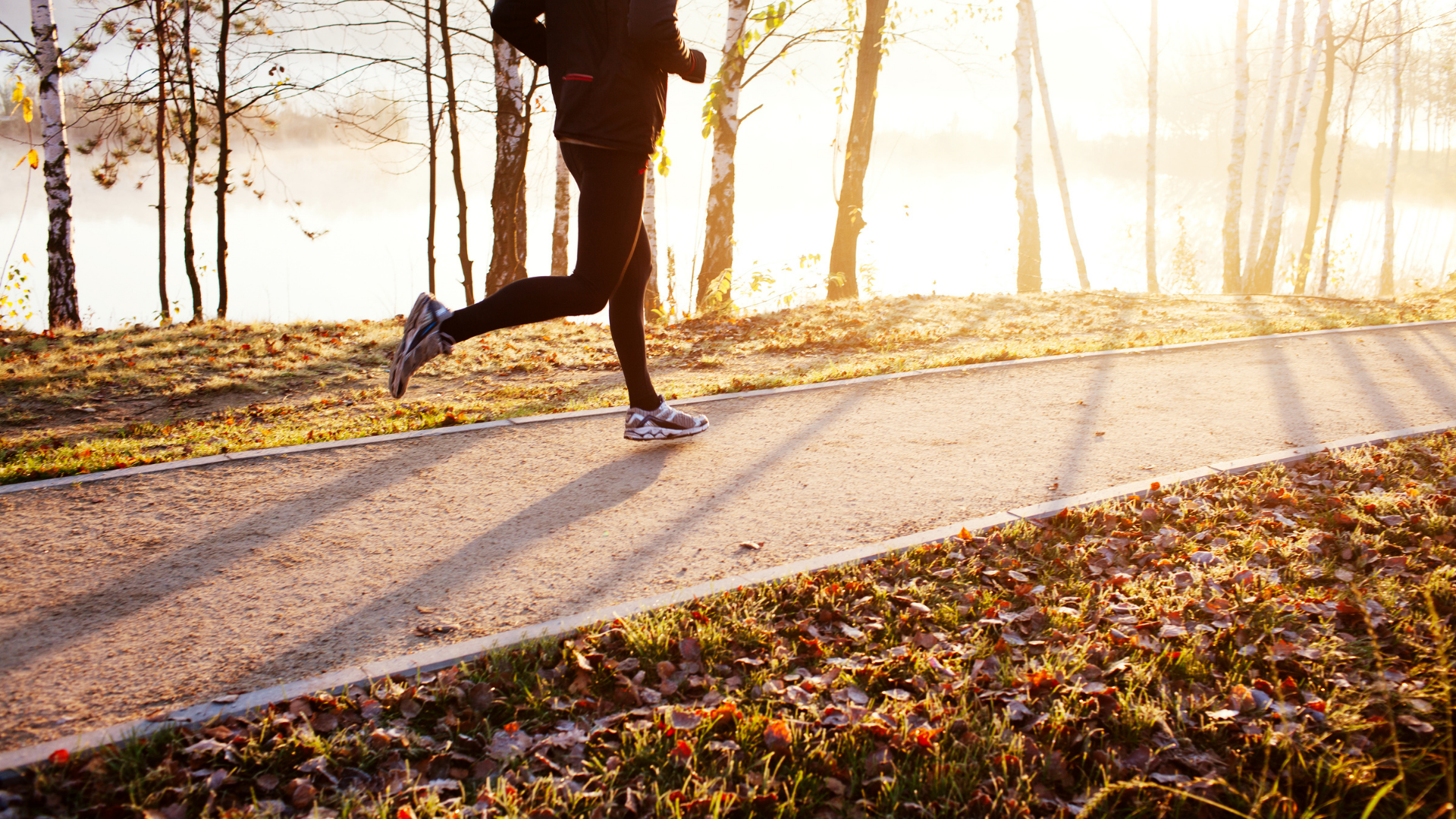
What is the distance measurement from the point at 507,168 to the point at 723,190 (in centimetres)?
286

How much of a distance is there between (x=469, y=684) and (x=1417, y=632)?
8.78 feet

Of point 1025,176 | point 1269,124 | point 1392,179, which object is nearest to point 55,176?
point 1025,176

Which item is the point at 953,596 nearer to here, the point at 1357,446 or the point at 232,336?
the point at 1357,446

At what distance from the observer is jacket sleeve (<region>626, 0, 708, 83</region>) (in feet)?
10.1

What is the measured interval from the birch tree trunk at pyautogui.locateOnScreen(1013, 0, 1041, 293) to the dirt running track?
435 inches

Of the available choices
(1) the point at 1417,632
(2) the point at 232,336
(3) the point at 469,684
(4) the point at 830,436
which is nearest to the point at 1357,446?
(1) the point at 1417,632

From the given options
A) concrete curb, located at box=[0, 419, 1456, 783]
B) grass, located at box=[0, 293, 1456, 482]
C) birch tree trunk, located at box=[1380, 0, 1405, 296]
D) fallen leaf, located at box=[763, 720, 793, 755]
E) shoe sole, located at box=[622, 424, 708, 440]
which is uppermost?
birch tree trunk, located at box=[1380, 0, 1405, 296]

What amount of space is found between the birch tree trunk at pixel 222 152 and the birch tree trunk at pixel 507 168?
15.1 ft

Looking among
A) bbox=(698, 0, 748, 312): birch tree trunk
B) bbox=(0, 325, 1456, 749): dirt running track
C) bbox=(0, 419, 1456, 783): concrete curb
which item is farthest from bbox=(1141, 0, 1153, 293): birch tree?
bbox=(0, 419, 1456, 783): concrete curb

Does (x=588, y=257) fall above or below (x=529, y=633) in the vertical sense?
above

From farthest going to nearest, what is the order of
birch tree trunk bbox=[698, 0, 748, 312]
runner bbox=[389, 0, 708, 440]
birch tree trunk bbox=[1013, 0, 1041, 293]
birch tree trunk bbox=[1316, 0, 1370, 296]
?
Result: birch tree trunk bbox=[1316, 0, 1370, 296] < birch tree trunk bbox=[1013, 0, 1041, 293] < birch tree trunk bbox=[698, 0, 748, 312] < runner bbox=[389, 0, 708, 440]

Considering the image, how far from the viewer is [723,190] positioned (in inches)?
425

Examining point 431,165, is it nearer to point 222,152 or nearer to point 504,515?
point 222,152

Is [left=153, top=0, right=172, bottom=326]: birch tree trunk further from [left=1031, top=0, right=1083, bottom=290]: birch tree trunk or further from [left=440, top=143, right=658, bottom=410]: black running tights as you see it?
[left=1031, top=0, right=1083, bottom=290]: birch tree trunk
